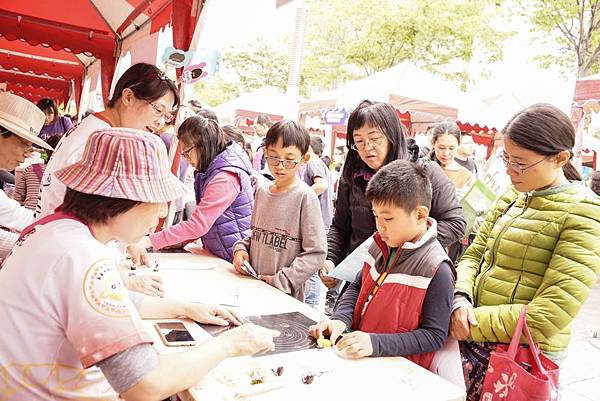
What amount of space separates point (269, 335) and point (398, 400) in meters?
0.42

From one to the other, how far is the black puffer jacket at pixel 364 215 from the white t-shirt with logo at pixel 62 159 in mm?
1140

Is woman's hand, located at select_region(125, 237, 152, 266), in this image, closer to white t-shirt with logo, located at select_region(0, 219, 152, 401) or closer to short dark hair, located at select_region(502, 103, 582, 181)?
white t-shirt with logo, located at select_region(0, 219, 152, 401)

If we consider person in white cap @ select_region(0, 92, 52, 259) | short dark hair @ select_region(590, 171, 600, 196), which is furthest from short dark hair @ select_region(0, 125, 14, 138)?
short dark hair @ select_region(590, 171, 600, 196)

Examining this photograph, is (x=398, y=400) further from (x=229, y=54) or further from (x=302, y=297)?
(x=229, y=54)

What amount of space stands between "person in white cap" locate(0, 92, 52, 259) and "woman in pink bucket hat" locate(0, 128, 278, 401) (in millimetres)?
1565

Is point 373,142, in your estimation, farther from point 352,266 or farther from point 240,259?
point 240,259

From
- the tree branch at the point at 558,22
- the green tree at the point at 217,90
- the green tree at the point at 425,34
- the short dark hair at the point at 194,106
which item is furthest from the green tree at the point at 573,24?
the green tree at the point at 217,90

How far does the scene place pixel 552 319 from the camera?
1.63m

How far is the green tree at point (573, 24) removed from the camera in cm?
968

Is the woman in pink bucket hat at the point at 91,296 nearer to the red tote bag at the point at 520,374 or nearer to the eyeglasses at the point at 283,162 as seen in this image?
the red tote bag at the point at 520,374

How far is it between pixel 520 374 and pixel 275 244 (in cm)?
127

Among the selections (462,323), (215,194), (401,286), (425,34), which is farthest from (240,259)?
(425,34)

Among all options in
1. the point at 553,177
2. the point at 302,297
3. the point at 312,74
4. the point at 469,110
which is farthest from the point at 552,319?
the point at 312,74

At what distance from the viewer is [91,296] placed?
109 centimetres
